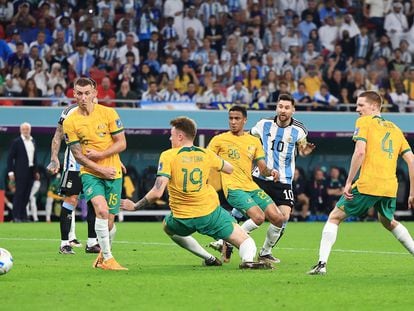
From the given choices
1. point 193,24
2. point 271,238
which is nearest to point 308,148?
point 271,238

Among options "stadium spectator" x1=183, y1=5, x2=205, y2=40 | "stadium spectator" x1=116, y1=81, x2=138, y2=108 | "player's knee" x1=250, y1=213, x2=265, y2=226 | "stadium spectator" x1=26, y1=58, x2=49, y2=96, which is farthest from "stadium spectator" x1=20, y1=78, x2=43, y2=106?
"player's knee" x1=250, y1=213, x2=265, y2=226

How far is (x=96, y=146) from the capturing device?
12781 mm

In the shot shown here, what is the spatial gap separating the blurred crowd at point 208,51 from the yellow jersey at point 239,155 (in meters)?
13.2

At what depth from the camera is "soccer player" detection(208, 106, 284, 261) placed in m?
13.8

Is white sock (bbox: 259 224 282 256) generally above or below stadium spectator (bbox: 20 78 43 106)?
below

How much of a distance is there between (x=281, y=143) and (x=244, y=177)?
809mm

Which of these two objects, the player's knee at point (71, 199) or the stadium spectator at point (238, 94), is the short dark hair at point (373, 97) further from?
the stadium spectator at point (238, 94)

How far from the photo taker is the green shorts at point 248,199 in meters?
13.8

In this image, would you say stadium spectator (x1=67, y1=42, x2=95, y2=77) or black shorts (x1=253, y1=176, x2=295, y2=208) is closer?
black shorts (x1=253, y1=176, x2=295, y2=208)

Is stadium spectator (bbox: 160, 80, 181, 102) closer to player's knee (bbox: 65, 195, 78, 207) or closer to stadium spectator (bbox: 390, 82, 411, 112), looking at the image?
stadium spectator (bbox: 390, 82, 411, 112)

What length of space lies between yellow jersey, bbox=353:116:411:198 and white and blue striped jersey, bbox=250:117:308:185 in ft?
7.83

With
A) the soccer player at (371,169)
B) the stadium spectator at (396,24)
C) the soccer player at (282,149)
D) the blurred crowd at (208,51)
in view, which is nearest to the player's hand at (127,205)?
the soccer player at (371,169)

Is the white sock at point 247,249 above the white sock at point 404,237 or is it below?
below

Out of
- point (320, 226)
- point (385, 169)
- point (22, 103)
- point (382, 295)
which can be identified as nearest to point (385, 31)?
point (320, 226)
